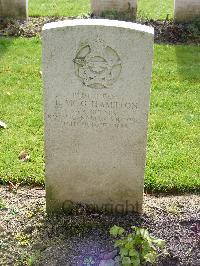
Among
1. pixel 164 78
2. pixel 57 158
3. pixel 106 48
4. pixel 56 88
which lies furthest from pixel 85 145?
pixel 164 78

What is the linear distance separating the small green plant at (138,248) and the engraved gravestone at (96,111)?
0.59m

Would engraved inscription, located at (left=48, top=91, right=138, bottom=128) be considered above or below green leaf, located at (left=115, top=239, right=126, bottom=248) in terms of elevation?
above

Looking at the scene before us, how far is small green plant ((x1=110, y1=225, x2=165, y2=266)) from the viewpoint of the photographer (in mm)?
3758

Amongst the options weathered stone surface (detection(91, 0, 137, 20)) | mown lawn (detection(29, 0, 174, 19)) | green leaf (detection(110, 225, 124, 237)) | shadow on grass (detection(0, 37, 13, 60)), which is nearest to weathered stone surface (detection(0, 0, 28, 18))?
mown lawn (detection(29, 0, 174, 19))

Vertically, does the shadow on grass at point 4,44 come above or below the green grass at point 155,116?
above

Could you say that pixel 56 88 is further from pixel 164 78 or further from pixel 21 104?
pixel 164 78

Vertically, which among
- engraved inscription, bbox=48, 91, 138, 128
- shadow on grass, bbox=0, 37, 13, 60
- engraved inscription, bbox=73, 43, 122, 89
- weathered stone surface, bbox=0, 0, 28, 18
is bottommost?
engraved inscription, bbox=48, 91, 138, 128

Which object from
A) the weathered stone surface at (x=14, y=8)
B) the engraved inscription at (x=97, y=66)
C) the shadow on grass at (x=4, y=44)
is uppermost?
the weathered stone surface at (x=14, y=8)

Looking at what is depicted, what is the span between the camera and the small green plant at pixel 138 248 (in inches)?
148

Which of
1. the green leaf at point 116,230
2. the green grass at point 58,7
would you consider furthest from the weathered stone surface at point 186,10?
the green leaf at point 116,230

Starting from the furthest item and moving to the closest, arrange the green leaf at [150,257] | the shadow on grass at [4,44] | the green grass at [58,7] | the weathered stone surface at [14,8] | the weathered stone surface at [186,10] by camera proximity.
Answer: the green grass at [58,7] → the weathered stone surface at [14,8] → the weathered stone surface at [186,10] → the shadow on grass at [4,44] → the green leaf at [150,257]

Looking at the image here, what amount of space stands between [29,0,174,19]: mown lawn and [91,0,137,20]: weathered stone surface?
491 millimetres

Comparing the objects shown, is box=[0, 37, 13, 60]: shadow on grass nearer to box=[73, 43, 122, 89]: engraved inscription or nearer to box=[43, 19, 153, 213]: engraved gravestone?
box=[43, 19, 153, 213]: engraved gravestone

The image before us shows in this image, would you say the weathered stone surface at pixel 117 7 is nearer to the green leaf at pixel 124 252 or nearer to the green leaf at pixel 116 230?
the green leaf at pixel 116 230
